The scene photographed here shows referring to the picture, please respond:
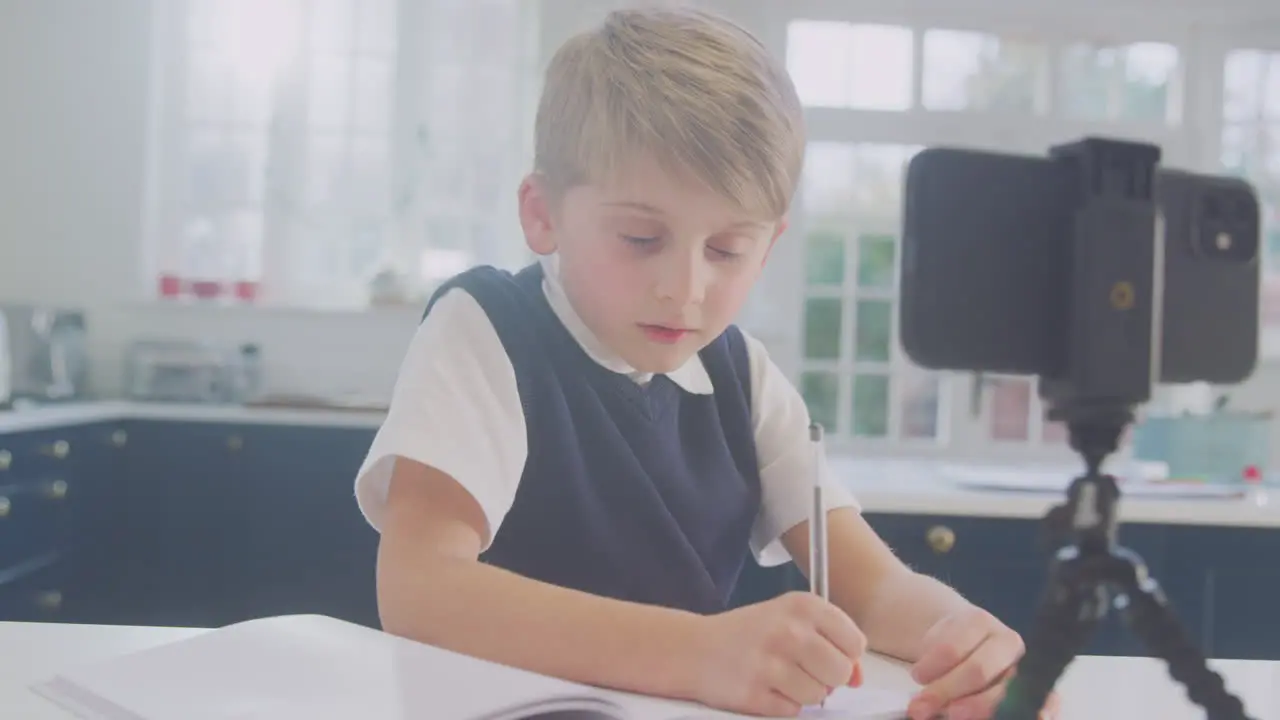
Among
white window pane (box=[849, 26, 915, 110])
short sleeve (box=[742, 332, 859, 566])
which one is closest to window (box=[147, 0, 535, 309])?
white window pane (box=[849, 26, 915, 110])

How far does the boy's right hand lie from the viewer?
0.61 meters

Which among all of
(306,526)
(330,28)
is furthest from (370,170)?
(306,526)

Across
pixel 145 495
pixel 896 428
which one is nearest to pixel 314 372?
pixel 145 495

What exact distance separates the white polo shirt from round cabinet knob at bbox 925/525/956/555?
43.4 inches

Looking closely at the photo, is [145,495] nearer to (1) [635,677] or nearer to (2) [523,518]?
(2) [523,518]

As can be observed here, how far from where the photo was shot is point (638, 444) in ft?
3.22

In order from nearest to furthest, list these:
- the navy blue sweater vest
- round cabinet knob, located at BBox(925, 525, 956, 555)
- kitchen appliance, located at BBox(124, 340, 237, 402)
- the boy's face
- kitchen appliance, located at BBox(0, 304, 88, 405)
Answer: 1. the boy's face
2. the navy blue sweater vest
3. round cabinet knob, located at BBox(925, 525, 956, 555)
4. kitchen appliance, located at BBox(0, 304, 88, 405)
5. kitchen appliance, located at BBox(124, 340, 237, 402)

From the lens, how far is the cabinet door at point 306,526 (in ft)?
9.74

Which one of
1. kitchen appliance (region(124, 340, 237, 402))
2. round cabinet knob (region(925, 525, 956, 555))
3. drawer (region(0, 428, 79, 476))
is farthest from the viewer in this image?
kitchen appliance (region(124, 340, 237, 402))

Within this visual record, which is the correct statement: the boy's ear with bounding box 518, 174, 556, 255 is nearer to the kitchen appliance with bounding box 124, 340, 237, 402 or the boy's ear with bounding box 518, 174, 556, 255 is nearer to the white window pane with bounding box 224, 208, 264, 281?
the kitchen appliance with bounding box 124, 340, 237, 402

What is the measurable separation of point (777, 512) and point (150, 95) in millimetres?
3203

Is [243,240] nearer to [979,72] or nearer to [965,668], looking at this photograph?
[979,72]

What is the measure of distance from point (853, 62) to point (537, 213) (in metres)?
2.84

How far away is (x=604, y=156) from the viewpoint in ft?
2.73
